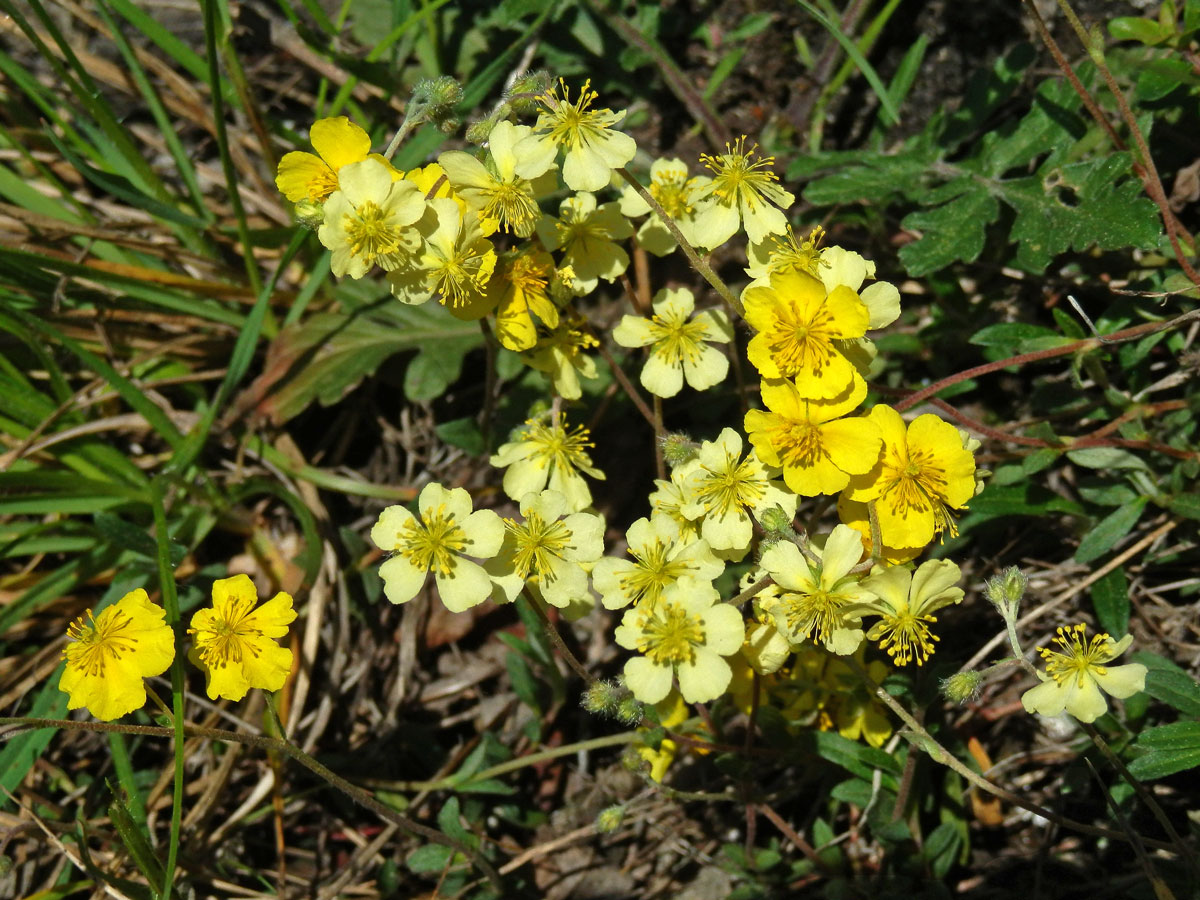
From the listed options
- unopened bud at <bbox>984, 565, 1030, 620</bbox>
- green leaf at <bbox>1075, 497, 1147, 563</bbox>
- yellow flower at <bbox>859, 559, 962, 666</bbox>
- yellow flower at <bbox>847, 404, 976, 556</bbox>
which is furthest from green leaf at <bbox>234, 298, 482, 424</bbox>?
green leaf at <bbox>1075, 497, 1147, 563</bbox>

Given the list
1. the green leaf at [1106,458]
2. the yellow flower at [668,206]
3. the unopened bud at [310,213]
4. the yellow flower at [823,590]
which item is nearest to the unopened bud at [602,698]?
the yellow flower at [823,590]

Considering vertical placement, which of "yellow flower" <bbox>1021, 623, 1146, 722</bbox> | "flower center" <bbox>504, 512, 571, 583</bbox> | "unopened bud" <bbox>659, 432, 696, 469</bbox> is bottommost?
"flower center" <bbox>504, 512, 571, 583</bbox>

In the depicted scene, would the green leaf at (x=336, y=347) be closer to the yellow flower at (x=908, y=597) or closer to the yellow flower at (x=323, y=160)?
the yellow flower at (x=323, y=160)

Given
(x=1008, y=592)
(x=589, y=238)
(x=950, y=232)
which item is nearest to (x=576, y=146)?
(x=589, y=238)

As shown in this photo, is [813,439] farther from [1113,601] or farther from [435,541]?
[1113,601]

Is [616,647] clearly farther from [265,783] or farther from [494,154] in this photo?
[494,154]

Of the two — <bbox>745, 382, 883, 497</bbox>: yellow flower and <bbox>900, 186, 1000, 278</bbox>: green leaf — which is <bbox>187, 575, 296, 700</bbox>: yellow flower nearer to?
<bbox>745, 382, 883, 497</bbox>: yellow flower
